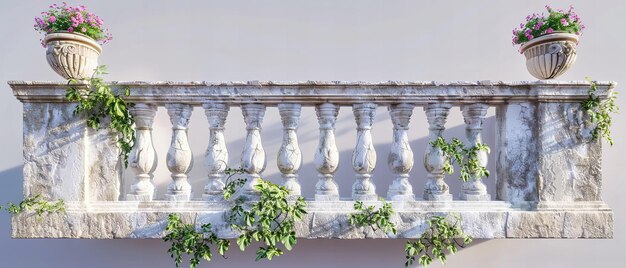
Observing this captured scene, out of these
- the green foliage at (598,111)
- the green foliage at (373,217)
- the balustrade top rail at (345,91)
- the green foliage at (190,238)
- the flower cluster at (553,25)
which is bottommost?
the green foliage at (190,238)

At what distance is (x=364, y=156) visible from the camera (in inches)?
99.8

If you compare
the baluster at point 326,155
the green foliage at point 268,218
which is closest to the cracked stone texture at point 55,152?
the green foliage at point 268,218

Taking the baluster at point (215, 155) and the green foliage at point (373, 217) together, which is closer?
the green foliage at point (373, 217)

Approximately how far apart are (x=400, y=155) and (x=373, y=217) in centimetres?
50

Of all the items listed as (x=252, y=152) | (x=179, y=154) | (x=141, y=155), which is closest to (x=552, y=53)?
(x=252, y=152)

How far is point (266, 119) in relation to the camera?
3729mm

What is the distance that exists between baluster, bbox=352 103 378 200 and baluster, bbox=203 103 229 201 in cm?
99

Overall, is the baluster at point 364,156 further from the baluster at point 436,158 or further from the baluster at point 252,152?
the baluster at point 252,152

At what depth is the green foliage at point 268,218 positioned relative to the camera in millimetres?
2367

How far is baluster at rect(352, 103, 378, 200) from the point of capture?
254 cm

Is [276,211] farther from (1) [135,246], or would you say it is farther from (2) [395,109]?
(1) [135,246]

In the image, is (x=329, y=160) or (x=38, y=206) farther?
(x=329, y=160)

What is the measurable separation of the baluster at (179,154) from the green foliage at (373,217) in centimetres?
125

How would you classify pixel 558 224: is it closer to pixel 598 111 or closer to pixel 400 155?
pixel 598 111
